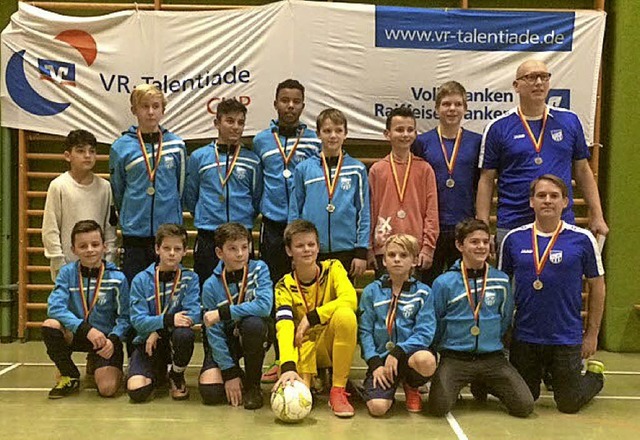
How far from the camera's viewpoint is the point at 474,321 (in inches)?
137

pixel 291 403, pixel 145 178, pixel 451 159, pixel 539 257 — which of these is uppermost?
pixel 451 159

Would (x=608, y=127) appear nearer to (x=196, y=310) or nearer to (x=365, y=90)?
(x=365, y=90)

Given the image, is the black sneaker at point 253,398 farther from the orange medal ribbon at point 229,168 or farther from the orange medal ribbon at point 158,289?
the orange medal ribbon at point 229,168

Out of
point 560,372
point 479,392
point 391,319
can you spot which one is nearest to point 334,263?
point 391,319

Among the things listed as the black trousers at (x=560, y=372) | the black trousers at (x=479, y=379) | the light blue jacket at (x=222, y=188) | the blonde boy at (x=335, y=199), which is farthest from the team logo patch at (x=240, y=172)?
the black trousers at (x=560, y=372)

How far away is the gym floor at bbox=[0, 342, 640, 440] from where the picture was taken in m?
3.06

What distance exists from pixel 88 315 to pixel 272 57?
87.3 inches

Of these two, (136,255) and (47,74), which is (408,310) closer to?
(136,255)

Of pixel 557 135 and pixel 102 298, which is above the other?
pixel 557 135

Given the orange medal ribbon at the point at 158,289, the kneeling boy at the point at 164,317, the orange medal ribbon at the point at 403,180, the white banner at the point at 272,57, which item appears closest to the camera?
the kneeling boy at the point at 164,317

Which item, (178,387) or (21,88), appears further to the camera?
(21,88)

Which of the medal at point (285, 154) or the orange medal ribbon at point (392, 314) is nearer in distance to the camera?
the orange medal ribbon at point (392, 314)

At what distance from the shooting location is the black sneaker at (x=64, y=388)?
366cm

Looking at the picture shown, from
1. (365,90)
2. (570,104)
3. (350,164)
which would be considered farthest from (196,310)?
(570,104)
